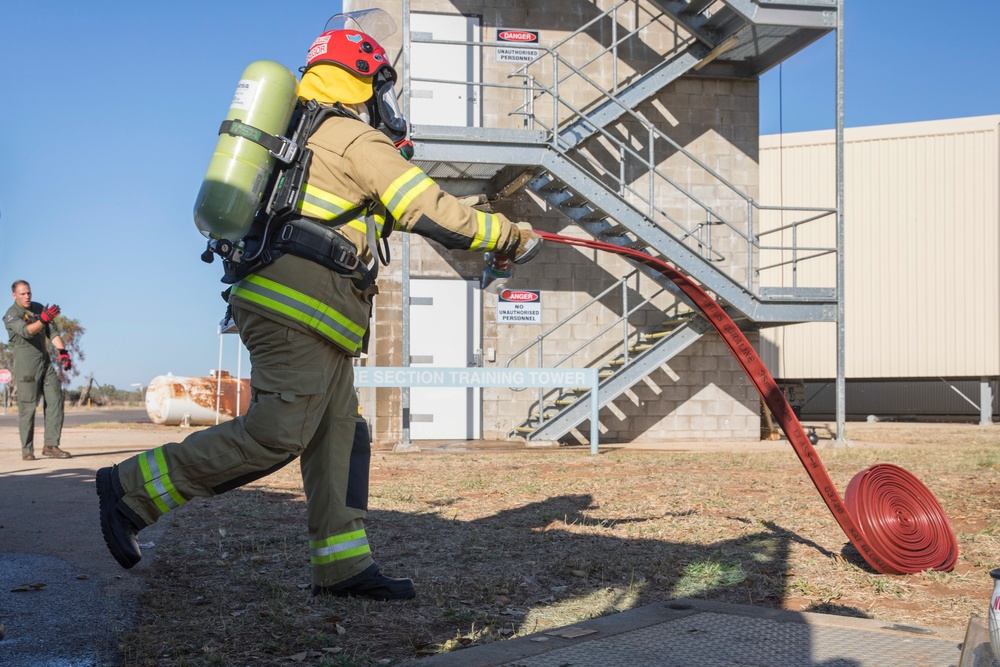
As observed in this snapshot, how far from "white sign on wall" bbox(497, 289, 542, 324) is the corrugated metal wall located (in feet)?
34.7

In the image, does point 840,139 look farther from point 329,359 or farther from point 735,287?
point 329,359

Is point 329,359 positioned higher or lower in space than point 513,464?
higher

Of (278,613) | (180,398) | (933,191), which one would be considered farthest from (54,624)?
(933,191)

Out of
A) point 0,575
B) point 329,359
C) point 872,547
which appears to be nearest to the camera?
point 329,359

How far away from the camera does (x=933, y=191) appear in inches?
890

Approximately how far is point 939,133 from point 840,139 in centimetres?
1185

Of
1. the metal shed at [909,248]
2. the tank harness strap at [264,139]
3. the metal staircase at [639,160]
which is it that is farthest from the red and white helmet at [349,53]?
the metal shed at [909,248]

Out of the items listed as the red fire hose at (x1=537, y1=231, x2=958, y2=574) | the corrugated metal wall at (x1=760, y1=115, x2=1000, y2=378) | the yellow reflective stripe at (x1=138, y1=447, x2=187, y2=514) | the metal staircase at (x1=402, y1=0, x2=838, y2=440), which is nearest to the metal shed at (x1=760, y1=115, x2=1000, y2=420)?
the corrugated metal wall at (x1=760, y1=115, x2=1000, y2=378)

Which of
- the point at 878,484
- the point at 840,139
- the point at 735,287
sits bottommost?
the point at 878,484

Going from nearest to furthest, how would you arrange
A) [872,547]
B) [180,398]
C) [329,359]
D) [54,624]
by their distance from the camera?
[54,624]
[329,359]
[872,547]
[180,398]

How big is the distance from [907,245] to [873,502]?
66.4 feet

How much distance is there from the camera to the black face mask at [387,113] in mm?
3912

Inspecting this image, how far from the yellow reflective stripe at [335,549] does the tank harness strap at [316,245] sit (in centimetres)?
104

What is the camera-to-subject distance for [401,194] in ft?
11.4
